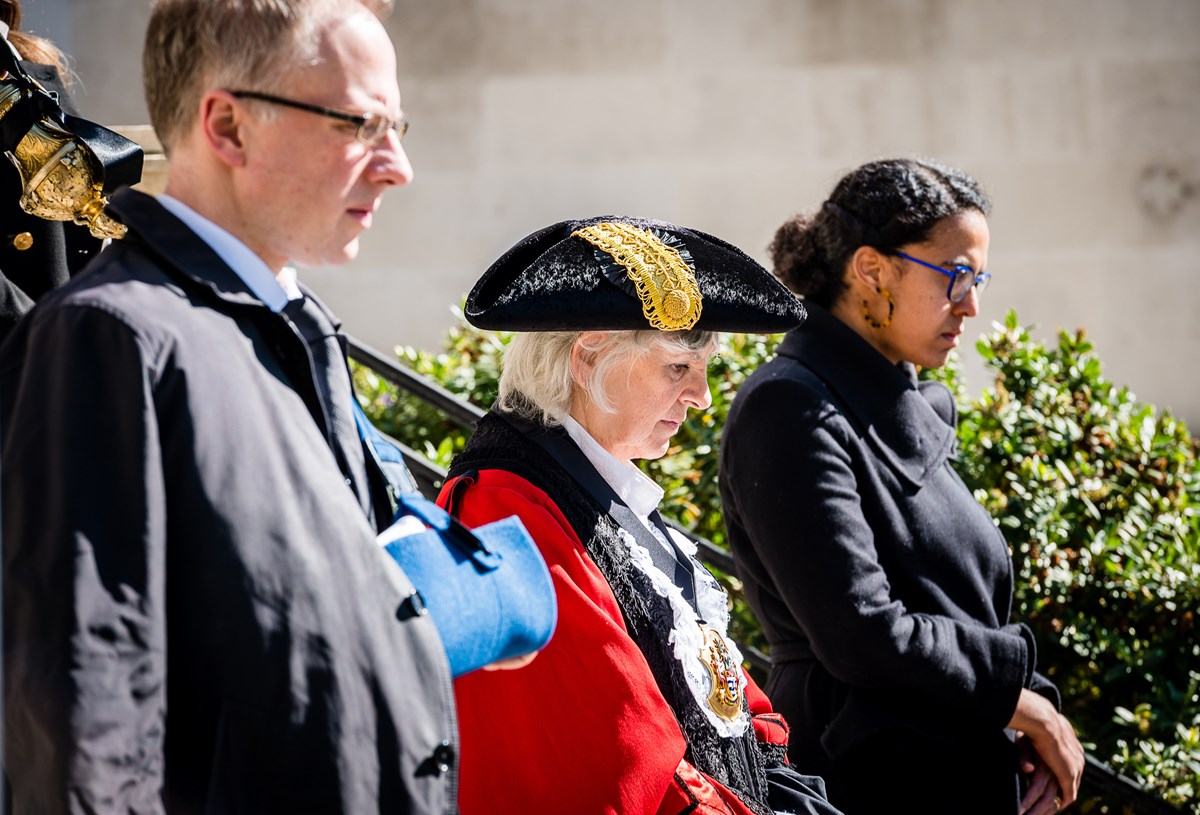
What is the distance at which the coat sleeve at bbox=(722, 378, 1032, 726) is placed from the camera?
9.39 ft

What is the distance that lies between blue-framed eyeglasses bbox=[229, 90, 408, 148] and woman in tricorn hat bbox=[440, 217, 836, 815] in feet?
2.38

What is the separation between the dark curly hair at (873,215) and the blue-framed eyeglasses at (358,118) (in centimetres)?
185

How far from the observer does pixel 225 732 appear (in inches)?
56.5

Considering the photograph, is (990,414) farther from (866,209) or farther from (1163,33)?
(1163,33)

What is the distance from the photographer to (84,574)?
53.1 inches

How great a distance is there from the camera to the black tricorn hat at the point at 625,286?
2.38 meters

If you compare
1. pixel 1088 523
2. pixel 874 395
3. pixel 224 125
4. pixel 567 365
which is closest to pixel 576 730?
pixel 567 365

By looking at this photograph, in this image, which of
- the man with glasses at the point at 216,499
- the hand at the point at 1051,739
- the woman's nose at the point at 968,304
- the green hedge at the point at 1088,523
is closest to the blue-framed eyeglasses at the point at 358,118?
the man with glasses at the point at 216,499

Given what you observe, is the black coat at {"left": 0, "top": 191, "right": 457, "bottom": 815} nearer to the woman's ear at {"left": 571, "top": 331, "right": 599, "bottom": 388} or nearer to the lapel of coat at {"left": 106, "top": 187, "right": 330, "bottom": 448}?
the lapel of coat at {"left": 106, "top": 187, "right": 330, "bottom": 448}

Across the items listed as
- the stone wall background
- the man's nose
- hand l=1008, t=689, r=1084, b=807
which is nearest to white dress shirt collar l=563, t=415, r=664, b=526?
the man's nose

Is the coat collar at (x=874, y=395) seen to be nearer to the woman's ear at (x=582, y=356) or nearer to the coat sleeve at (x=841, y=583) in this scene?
the coat sleeve at (x=841, y=583)

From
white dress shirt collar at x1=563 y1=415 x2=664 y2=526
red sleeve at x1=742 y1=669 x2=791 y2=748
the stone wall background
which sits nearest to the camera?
white dress shirt collar at x1=563 y1=415 x2=664 y2=526

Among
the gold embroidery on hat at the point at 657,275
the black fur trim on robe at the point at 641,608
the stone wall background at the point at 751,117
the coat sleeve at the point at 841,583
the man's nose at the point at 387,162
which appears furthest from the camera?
the stone wall background at the point at 751,117

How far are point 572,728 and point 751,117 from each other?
203 inches
